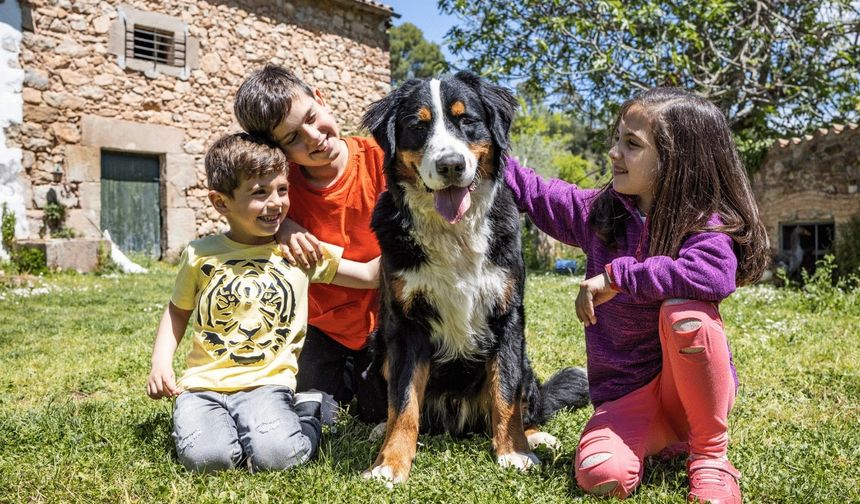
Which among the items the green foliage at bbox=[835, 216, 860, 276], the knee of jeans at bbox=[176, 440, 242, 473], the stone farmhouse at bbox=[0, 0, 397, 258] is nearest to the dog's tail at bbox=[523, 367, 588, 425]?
the knee of jeans at bbox=[176, 440, 242, 473]

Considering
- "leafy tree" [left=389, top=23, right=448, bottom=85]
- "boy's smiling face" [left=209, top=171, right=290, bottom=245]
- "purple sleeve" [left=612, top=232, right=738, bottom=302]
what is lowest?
"purple sleeve" [left=612, top=232, right=738, bottom=302]

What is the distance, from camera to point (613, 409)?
7.84 feet

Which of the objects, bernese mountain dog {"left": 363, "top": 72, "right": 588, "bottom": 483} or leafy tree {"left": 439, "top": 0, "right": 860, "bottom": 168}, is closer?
bernese mountain dog {"left": 363, "top": 72, "right": 588, "bottom": 483}

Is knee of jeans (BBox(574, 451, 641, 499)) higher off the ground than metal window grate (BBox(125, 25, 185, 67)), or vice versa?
metal window grate (BBox(125, 25, 185, 67))

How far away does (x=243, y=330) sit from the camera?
8.41ft

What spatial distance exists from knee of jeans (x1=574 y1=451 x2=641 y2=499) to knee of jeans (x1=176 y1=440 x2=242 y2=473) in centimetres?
128

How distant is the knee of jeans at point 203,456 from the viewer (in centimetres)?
231

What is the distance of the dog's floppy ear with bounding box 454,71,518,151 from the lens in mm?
2604

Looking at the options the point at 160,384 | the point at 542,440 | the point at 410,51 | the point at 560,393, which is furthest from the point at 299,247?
the point at 410,51

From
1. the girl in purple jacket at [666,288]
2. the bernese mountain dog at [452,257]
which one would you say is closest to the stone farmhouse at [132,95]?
the bernese mountain dog at [452,257]

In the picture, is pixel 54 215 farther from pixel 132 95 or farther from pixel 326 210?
pixel 326 210

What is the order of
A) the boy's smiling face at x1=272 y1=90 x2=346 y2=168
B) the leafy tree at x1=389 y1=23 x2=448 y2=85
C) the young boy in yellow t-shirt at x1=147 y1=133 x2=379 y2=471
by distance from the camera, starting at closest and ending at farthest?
the young boy in yellow t-shirt at x1=147 y1=133 x2=379 y2=471 < the boy's smiling face at x1=272 y1=90 x2=346 y2=168 < the leafy tree at x1=389 y1=23 x2=448 y2=85

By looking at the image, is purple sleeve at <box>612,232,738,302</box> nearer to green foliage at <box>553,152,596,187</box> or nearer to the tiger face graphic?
the tiger face graphic

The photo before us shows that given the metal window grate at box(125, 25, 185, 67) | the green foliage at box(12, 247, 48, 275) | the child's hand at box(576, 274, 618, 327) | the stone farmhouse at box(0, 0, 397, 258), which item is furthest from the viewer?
the metal window grate at box(125, 25, 185, 67)
